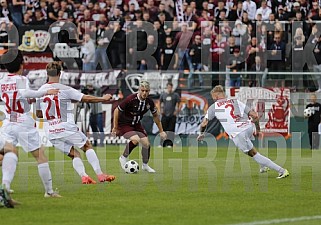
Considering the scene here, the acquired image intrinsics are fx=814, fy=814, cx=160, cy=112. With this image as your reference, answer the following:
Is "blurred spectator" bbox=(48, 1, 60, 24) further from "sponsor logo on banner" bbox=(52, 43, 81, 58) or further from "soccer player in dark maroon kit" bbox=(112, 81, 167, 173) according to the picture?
"soccer player in dark maroon kit" bbox=(112, 81, 167, 173)

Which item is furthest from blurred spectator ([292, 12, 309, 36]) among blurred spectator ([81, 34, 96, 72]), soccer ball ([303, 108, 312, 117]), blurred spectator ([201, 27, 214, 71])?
blurred spectator ([81, 34, 96, 72])

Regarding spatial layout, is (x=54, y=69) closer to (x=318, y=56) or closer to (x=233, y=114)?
(x=233, y=114)

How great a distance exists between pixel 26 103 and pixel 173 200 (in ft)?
9.31

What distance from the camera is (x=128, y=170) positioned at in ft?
61.6

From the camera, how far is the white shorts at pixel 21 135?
41.4ft

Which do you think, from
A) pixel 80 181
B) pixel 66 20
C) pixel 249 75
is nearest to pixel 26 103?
pixel 80 181

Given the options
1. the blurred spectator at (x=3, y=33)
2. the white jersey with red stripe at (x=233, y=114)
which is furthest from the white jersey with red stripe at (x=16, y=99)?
the blurred spectator at (x=3, y=33)

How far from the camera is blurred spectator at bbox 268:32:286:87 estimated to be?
92.0 ft

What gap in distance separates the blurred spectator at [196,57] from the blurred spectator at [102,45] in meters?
3.22

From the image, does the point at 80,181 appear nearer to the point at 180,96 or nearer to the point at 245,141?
the point at 245,141

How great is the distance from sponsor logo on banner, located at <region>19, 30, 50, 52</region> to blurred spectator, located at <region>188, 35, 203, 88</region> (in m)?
5.79

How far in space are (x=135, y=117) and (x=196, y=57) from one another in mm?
10707

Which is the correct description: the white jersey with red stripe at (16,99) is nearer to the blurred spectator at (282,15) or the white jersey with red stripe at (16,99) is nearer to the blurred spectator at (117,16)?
the blurred spectator at (282,15)

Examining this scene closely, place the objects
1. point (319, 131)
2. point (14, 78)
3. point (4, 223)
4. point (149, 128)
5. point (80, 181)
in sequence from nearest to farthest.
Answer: point (4, 223) → point (14, 78) → point (80, 181) → point (319, 131) → point (149, 128)
